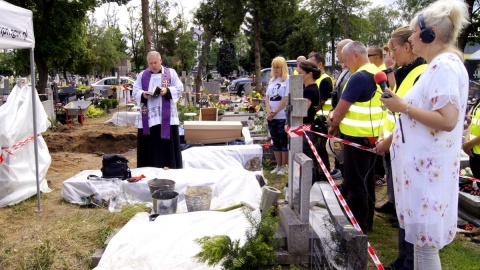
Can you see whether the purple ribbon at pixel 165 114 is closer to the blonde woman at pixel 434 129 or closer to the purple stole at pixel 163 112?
the purple stole at pixel 163 112

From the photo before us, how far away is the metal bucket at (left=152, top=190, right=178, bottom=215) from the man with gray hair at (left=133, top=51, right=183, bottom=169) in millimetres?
1729

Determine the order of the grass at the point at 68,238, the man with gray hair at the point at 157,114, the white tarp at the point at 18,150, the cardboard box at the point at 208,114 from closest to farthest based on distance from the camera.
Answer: the grass at the point at 68,238 → the white tarp at the point at 18,150 → the man with gray hair at the point at 157,114 → the cardboard box at the point at 208,114

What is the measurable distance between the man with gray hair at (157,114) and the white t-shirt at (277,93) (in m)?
1.38

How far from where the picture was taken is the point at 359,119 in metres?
3.77

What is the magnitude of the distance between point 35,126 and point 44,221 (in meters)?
1.26

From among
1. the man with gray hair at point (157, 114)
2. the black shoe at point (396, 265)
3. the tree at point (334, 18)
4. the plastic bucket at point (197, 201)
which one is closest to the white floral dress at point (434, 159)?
the black shoe at point (396, 265)

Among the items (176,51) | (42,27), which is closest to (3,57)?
(176,51)

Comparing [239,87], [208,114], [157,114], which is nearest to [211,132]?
[157,114]

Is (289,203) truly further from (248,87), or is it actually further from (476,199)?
(248,87)

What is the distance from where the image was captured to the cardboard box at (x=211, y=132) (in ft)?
25.2

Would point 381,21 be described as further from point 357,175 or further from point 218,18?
point 357,175

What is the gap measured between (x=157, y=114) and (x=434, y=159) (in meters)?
4.43

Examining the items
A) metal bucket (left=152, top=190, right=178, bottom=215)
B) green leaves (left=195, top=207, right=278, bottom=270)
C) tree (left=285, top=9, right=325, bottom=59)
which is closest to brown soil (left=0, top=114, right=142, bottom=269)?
metal bucket (left=152, top=190, right=178, bottom=215)

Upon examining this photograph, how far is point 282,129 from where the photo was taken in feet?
20.6
